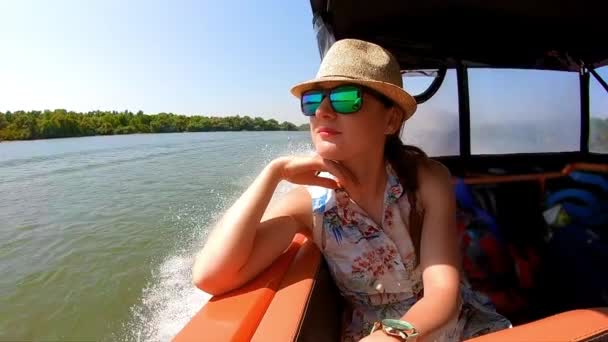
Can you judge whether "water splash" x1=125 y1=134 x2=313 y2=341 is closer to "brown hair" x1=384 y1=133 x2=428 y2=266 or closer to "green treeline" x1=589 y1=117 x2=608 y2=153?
"brown hair" x1=384 y1=133 x2=428 y2=266

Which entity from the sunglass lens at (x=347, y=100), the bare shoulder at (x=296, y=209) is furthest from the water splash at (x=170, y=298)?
the sunglass lens at (x=347, y=100)

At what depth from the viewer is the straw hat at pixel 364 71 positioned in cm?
134

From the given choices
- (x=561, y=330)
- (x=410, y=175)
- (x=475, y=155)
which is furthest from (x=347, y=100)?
(x=475, y=155)

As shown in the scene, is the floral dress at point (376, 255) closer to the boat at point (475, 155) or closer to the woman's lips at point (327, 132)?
the boat at point (475, 155)

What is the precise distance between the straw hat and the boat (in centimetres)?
68

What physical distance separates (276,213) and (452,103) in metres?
2.08

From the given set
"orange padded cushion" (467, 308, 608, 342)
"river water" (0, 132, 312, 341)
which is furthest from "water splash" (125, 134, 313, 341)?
"orange padded cushion" (467, 308, 608, 342)

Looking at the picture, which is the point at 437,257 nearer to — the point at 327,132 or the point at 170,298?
the point at 327,132

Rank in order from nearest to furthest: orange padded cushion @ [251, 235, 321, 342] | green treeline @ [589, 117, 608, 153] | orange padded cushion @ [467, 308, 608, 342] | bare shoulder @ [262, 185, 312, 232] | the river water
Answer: orange padded cushion @ [467, 308, 608, 342], orange padded cushion @ [251, 235, 321, 342], bare shoulder @ [262, 185, 312, 232], green treeline @ [589, 117, 608, 153], the river water

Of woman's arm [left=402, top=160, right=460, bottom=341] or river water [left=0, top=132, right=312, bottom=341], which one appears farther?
river water [left=0, top=132, right=312, bottom=341]

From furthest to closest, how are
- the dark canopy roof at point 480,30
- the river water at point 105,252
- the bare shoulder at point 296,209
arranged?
1. the river water at point 105,252
2. the dark canopy roof at point 480,30
3. the bare shoulder at point 296,209

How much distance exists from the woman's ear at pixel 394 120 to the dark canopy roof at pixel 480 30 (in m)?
0.95

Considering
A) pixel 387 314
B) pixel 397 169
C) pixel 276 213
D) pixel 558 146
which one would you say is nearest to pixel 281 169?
pixel 276 213

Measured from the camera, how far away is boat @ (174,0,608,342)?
3.54ft
